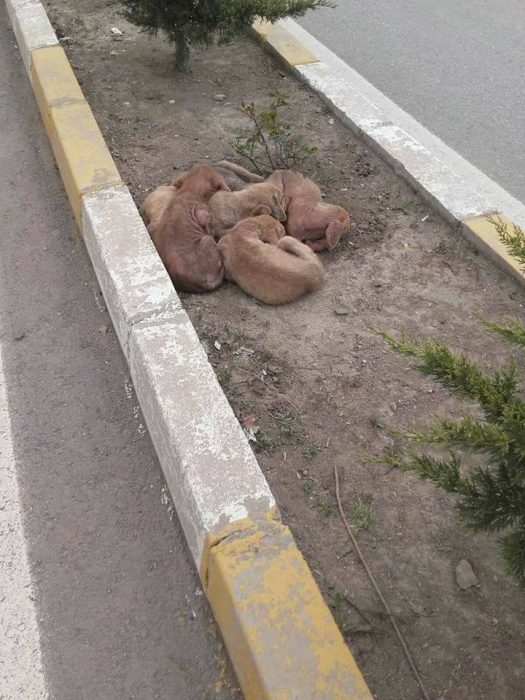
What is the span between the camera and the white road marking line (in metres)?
2.73

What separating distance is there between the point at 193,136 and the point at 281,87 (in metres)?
1.15

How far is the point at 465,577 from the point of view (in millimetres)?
2832

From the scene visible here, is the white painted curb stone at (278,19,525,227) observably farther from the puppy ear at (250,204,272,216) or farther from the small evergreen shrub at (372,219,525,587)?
the small evergreen shrub at (372,219,525,587)

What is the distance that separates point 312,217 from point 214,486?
212cm

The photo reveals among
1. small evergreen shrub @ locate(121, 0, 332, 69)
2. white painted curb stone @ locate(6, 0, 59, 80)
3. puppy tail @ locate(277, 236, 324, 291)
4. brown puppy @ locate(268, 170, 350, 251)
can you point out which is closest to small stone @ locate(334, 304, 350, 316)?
puppy tail @ locate(277, 236, 324, 291)

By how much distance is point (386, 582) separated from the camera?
2.82m

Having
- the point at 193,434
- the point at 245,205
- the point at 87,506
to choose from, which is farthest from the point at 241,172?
the point at 87,506

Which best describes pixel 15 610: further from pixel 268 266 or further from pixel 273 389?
pixel 268 266

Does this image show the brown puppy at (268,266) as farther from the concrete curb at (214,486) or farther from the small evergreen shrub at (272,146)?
the small evergreen shrub at (272,146)

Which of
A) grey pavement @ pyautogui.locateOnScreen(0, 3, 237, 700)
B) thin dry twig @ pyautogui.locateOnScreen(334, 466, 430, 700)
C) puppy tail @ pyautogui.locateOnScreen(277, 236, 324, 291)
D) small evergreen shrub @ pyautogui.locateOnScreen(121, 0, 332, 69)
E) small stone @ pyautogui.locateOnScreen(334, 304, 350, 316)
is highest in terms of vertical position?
small evergreen shrub @ pyautogui.locateOnScreen(121, 0, 332, 69)

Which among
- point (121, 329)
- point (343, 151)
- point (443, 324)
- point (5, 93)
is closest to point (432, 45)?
point (343, 151)

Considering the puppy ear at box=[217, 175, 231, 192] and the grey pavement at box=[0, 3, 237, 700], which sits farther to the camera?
the puppy ear at box=[217, 175, 231, 192]

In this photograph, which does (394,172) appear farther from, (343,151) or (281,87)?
(281,87)

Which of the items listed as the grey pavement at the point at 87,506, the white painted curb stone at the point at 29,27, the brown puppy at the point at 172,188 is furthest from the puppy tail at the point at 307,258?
the white painted curb stone at the point at 29,27
